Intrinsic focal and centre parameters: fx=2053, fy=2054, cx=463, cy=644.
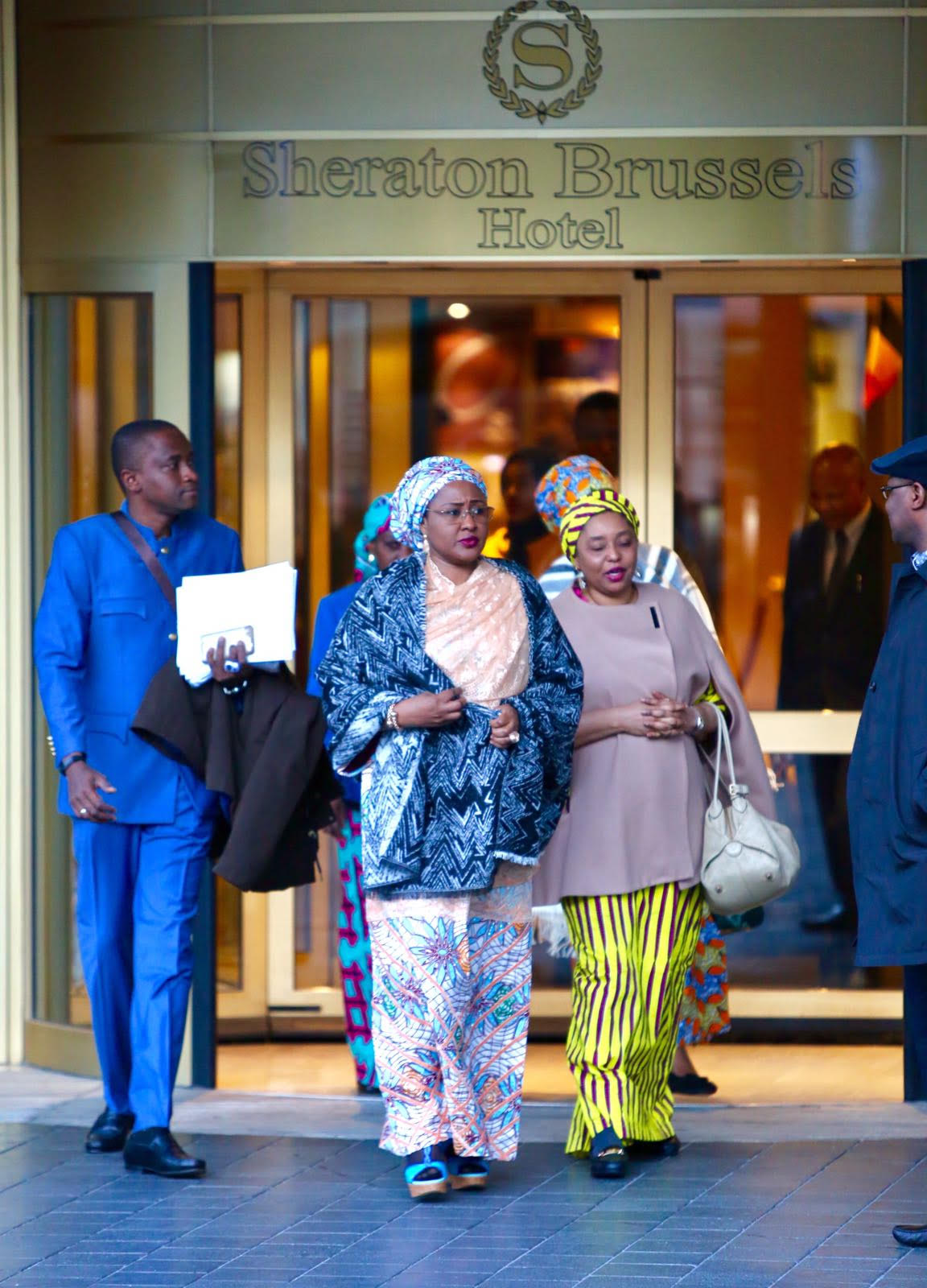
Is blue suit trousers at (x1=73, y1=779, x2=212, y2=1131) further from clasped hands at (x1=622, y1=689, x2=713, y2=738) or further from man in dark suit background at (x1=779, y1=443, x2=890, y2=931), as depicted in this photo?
man in dark suit background at (x1=779, y1=443, x2=890, y2=931)

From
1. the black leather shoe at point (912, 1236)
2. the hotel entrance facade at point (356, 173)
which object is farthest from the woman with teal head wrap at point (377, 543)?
the black leather shoe at point (912, 1236)

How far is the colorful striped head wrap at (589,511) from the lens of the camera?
5.67m

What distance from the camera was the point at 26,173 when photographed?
6887 millimetres

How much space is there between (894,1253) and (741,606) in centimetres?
337

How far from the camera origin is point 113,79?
6.76 meters

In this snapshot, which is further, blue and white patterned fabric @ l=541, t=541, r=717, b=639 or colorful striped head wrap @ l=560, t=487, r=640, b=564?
blue and white patterned fabric @ l=541, t=541, r=717, b=639

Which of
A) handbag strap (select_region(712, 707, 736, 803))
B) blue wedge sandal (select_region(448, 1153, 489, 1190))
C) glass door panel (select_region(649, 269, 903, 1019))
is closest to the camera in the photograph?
blue wedge sandal (select_region(448, 1153, 489, 1190))

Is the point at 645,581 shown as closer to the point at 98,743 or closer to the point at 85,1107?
the point at 98,743

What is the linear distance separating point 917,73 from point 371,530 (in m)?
2.29

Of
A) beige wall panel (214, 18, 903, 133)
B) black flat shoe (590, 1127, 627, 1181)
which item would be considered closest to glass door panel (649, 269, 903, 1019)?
beige wall panel (214, 18, 903, 133)

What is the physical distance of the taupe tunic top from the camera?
566 centimetres

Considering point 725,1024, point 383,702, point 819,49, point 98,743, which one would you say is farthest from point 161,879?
point 819,49

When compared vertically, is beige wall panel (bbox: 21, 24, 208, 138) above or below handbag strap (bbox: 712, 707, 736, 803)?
above

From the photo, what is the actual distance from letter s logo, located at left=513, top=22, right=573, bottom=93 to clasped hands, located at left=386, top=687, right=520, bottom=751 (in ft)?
7.91
